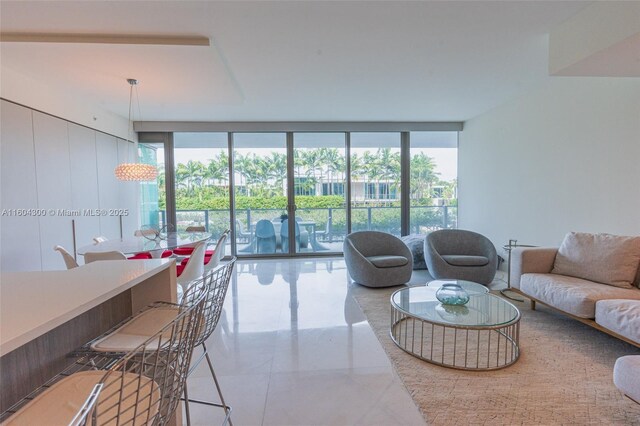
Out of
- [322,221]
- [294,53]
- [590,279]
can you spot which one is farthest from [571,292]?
[322,221]

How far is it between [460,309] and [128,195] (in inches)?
207

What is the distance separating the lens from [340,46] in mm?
2777

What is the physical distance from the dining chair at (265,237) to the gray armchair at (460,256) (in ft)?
9.78

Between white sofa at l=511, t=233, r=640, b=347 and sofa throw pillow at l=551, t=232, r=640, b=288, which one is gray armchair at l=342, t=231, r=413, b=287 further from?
sofa throw pillow at l=551, t=232, r=640, b=288

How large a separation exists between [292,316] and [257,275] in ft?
5.63

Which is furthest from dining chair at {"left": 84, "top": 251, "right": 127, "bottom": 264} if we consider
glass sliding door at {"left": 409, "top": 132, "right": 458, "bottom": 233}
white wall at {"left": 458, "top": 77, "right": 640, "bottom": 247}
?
glass sliding door at {"left": 409, "top": 132, "right": 458, "bottom": 233}

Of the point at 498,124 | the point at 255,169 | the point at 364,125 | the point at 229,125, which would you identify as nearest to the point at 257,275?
the point at 255,169

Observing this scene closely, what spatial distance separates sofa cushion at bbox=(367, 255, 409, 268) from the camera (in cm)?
388

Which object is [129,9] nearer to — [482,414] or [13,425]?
[13,425]

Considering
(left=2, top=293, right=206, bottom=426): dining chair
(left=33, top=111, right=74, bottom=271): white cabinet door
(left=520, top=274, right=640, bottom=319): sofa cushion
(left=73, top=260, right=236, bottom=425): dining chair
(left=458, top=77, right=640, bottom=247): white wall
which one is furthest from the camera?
(left=33, top=111, right=74, bottom=271): white cabinet door

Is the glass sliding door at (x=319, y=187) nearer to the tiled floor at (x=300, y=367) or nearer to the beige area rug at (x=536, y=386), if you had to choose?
the tiled floor at (x=300, y=367)

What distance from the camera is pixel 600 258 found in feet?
9.00

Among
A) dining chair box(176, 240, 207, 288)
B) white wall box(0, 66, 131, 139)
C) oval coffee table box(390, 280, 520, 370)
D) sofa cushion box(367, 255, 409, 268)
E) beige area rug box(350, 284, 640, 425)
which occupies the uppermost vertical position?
white wall box(0, 66, 131, 139)

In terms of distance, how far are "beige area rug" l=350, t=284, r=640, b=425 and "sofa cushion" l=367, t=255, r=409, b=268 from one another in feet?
4.18
